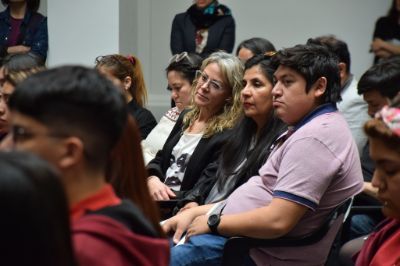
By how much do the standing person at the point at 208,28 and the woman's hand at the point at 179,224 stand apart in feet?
7.99

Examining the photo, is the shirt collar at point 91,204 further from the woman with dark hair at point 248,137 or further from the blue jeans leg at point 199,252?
the woman with dark hair at point 248,137

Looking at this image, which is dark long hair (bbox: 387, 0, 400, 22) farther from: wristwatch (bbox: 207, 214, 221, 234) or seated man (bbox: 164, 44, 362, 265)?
wristwatch (bbox: 207, 214, 221, 234)

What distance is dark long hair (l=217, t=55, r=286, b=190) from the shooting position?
8.36ft

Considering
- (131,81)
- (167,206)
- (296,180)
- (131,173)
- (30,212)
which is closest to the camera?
(30,212)

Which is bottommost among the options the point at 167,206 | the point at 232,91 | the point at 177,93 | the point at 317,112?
the point at 167,206

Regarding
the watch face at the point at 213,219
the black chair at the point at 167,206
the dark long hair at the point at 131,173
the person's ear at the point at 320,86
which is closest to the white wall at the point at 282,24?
the black chair at the point at 167,206

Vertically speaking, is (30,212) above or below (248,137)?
above

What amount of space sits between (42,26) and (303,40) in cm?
232

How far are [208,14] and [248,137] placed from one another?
2347 millimetres

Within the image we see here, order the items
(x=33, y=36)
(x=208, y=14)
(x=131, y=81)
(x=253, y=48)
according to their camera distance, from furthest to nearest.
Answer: (x=33, y=36) → (x=208, y=14) → (x=253, y=48) → (x=131, y=81)

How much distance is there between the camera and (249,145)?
2.65 m

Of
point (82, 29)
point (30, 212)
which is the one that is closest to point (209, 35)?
point (82, 29)

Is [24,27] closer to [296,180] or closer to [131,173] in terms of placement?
[296,180]

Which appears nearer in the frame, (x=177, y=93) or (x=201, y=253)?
(x=201, y=253)
